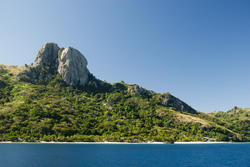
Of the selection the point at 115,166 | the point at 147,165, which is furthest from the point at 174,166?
the point at 115,166

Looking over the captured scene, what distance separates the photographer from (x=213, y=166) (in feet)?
288

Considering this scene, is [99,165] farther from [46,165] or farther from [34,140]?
[34,140]

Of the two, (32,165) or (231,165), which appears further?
(231,165)

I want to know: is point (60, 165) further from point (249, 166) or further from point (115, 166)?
point (249, 166)

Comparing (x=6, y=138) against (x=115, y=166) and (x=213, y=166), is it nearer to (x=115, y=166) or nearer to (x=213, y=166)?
(x=115, y=166)

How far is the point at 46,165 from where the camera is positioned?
76438 mm

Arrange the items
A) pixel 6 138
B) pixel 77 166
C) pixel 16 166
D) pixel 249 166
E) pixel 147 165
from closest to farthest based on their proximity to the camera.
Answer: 1. pixel 16 166
2. pixel 77 166
3. pixel 147 165
4. pixel 249 166
5. pixel 6 138

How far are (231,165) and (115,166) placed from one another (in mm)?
58582

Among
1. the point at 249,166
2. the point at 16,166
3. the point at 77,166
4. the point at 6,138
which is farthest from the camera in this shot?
the point at 6,138

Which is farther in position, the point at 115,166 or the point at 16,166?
the point at 115,166

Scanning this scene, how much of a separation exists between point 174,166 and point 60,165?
166 ft

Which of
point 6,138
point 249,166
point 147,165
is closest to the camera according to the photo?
point 147,165

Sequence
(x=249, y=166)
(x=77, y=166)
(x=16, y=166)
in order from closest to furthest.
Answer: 1. (x=16, y=166)
2. (x=77, y=166)
3. (x=249, y=166)

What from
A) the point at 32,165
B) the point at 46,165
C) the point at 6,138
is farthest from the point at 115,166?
the point at 6,138
